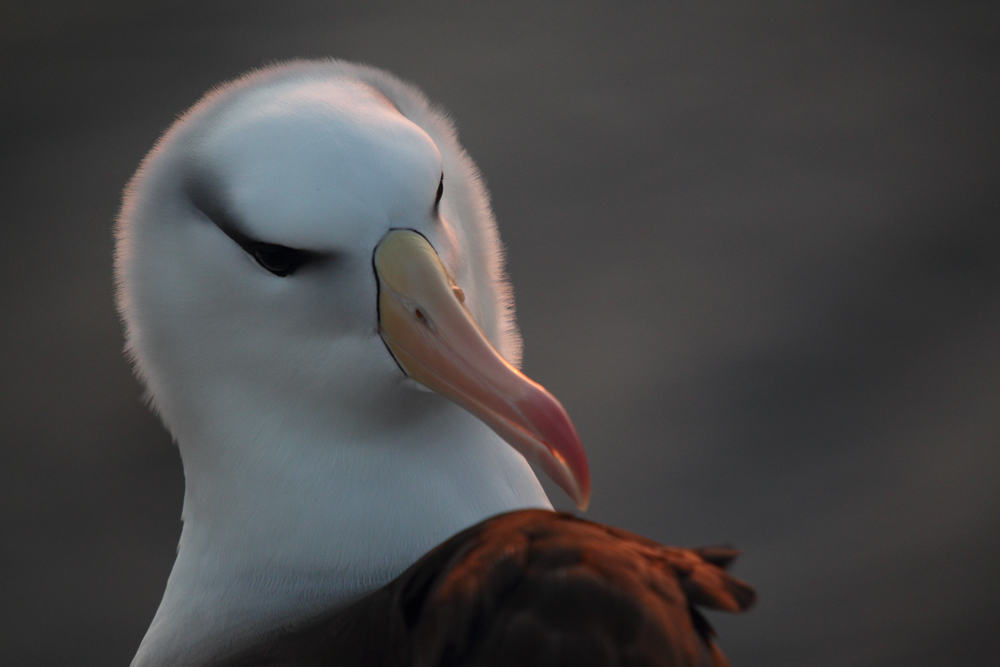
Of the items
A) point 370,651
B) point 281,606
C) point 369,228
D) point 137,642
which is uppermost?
point 369,228

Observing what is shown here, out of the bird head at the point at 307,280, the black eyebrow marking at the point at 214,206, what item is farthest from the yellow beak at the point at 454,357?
the black eyebrow marking at the point at 214,206

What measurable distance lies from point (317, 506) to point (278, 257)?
0.72 feet

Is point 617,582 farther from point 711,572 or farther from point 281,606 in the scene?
point 281,606

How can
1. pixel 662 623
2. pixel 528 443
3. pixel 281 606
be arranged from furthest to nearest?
pixel 281 606 < pixel 528 443 < pixel 662 623

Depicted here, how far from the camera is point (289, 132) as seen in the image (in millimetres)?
736

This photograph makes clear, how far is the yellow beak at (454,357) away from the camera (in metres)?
0.67

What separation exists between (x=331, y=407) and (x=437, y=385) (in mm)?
114

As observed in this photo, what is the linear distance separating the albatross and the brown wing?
0.04m

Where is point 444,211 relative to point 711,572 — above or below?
above

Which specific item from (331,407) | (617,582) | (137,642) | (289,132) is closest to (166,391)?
(331,407)

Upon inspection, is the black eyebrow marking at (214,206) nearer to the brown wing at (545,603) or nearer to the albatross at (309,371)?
the albatross at (309,371)

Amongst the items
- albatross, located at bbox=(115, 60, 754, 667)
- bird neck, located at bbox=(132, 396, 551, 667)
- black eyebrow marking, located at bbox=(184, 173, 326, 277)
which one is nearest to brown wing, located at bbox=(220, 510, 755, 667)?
albatross, located at bbox=(115, 60, 754, 667)

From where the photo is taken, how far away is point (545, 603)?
1.78 ft

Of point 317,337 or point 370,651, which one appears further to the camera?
point 317,337
